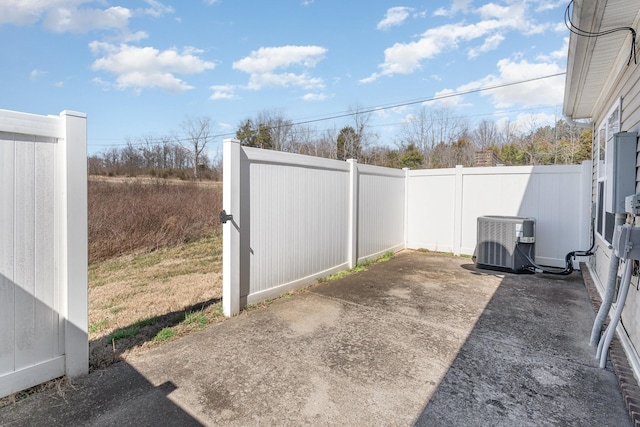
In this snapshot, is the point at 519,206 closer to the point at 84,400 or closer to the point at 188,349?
the point at 188,349

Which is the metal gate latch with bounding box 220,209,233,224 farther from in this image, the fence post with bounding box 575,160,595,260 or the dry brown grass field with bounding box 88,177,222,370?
the fence post with bounding box 575,160,595,260

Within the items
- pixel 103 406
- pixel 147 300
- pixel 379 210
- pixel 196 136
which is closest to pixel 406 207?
pixel 379 210

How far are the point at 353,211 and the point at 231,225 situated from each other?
259cm

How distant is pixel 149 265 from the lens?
6484 millimetres

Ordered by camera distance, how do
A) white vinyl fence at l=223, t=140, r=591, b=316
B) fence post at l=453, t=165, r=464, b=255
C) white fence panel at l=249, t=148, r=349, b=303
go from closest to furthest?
1. white vinyl fence at l=223, t=140, r=591, b=316
2. white fence panel at l=249, t=148, r=349, b=303
3. fence post at l=453, t=165, r=464, b=255

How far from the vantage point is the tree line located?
56.6ft

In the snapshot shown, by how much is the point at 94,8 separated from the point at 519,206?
36.4 ft

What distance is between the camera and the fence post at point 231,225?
340 centimetres

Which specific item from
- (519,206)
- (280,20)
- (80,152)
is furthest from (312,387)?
(280,20)

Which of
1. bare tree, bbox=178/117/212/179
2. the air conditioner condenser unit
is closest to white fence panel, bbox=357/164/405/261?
the air conditioner condenser unit

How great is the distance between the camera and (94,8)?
844 centimetres

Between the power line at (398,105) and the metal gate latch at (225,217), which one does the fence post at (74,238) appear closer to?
the metal gate latch at (225,217)

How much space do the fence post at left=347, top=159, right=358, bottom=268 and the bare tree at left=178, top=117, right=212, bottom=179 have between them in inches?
853

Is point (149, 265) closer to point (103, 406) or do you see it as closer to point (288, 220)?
point (288, 220)
